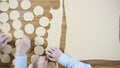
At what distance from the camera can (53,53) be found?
1.18 metres

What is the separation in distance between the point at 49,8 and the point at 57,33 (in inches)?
6.0

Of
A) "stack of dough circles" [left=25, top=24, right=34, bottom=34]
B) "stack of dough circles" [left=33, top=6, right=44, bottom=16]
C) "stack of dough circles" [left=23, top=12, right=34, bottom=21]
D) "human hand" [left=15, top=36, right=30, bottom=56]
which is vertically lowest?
"human hand" [left=15, top=36, right=30, bottom=56]

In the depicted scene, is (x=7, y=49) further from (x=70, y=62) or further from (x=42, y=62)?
(x=70, y=62)

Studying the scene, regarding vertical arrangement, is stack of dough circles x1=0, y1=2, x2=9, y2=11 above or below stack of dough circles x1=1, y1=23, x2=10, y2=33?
above

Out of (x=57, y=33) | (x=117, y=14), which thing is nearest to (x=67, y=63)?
(x=57, y=33)

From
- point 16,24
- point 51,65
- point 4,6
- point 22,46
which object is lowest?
point 51,65

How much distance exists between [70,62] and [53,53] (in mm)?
107

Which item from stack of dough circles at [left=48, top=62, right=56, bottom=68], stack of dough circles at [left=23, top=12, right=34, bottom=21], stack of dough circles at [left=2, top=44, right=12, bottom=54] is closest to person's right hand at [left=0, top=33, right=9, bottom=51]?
Result: stack of dough circles at [left=2, top=44, right=12, bottom=54]

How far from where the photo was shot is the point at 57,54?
3.86 ft

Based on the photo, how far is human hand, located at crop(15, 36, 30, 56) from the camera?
3.73ft

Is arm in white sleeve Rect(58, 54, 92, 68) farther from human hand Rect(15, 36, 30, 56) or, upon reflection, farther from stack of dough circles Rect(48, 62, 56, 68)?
human hand Rect(15, 36, 30, 56)

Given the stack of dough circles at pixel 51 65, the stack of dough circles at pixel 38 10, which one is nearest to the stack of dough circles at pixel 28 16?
the stack of dough circles at pixel 38 10

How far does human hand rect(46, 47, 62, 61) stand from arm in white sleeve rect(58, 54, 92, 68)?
0.07 ft

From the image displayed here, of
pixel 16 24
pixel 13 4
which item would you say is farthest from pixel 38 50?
pixel 13 4
